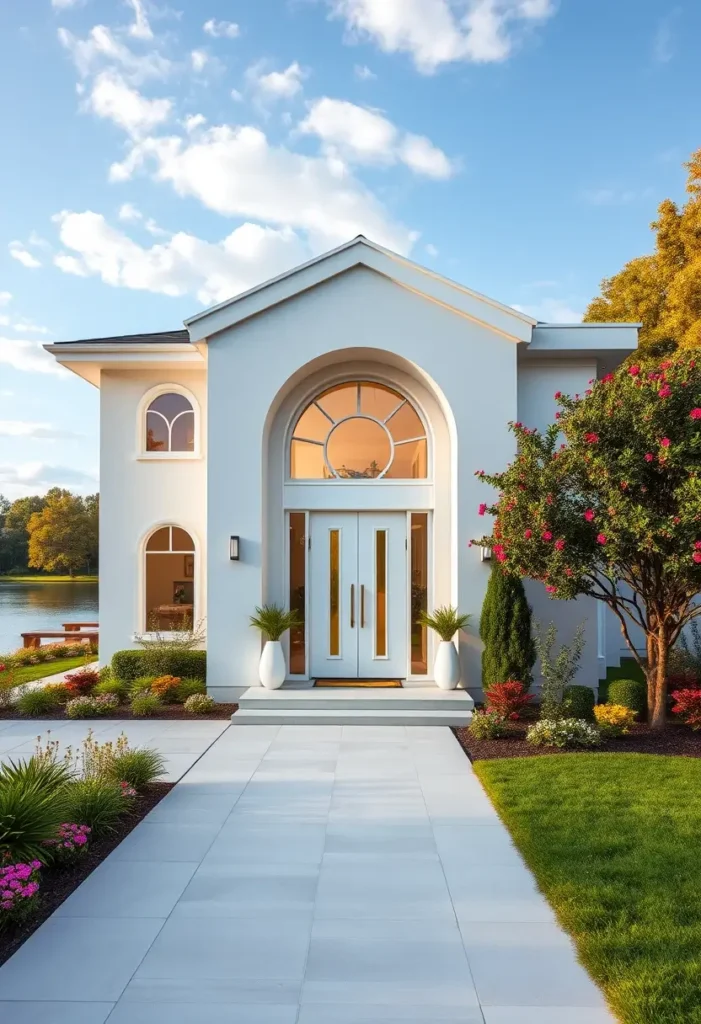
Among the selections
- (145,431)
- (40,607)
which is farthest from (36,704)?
(40,607)

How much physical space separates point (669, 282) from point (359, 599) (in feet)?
48.7

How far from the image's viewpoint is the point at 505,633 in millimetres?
10172

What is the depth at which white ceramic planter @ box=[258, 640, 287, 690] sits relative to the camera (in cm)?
1055

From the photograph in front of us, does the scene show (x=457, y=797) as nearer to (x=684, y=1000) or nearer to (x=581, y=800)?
(x=581, y=800)

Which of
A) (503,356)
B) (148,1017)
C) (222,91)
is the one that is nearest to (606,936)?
(148,1017)

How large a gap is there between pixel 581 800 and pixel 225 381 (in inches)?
318

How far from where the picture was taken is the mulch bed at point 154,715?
10109 mm

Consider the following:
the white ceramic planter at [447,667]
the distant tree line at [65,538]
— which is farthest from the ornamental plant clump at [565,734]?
the distant tree line at [65,538]

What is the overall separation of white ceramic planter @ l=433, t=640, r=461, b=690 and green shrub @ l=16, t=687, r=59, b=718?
244 inches

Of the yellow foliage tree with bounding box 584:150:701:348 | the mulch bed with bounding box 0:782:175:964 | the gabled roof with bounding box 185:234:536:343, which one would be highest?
the yellow foliage tree with bounding box 584:150:701:348

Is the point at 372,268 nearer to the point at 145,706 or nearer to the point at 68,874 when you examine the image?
the point at 145,706

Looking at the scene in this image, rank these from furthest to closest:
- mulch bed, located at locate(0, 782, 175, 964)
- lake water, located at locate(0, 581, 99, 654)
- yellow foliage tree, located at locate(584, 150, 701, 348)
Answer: lake water, located at locate(0, 581, 99, 654) → yellow foliage tree, located at locate(584, 150, 701, 348) → mulch bed, located at locate(0, 782, 175, 964)

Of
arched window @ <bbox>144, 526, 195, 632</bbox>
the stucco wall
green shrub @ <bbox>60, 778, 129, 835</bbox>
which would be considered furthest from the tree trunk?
arched window @ <bbox>144, 526, 195, 632</bbox>

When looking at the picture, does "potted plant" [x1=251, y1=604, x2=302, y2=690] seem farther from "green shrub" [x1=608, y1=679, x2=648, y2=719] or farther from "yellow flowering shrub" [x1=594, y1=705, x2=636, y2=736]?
"green shrub" [x1=608, y1=679, x2=648, y2=719]
